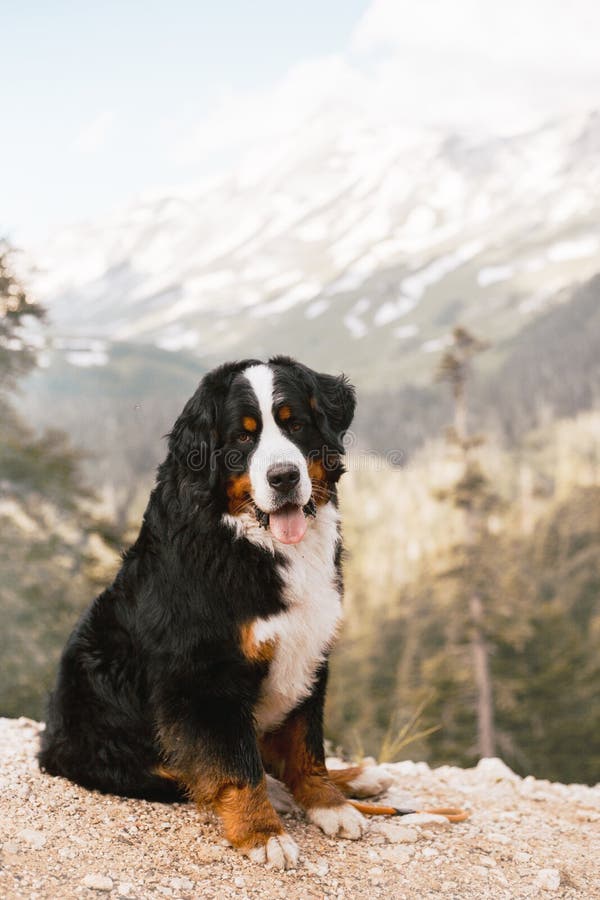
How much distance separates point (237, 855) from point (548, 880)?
72.3 inches

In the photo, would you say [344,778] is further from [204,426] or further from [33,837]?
[204,426]

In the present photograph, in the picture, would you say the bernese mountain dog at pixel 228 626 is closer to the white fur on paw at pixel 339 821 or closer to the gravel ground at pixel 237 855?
the white fur on paw at pixel 339 821

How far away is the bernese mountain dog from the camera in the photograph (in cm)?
475

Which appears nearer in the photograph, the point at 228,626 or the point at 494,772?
the point at 228,626

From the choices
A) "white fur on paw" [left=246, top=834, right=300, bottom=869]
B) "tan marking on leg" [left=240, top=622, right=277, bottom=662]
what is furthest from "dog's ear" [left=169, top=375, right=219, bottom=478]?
"white fur on paw" [left=246, top=834, right=300, bottom=869]

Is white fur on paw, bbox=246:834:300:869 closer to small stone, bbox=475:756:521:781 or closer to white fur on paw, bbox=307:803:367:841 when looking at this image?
white fur on paw, bbox=307:803:367:841

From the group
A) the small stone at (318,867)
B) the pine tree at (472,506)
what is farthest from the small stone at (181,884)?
the pine tree at (472,506)

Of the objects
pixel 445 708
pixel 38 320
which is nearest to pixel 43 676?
pixel 38 320

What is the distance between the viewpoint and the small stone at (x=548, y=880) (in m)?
4.96

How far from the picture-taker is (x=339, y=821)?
207 inches

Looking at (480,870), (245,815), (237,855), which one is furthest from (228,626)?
(480,870)

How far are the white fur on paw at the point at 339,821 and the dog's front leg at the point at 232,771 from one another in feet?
1.72

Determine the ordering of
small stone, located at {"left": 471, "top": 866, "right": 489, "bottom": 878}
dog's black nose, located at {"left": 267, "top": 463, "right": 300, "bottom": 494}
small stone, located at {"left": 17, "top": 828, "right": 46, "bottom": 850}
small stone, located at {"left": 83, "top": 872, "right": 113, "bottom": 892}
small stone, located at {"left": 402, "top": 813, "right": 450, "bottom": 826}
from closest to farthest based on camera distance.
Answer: small stone, located at {"left": 83, "top": 872, "right": 113, "bottom": 892} < small stone, located at {"left": 17, "top": 828, "right": 46, "bottom": 850} < dog's black nose, located at {"left": 267, "top": 463, "right": 300, "bottom": 494} < small stone, located at {"left": 471, "top": 866, "right": 489, "bottom": 878} < small stone, located at {"left": 402, "top": 813, "right": 450, "bottom": 826}

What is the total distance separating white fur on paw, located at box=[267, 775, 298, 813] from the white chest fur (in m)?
0.52
